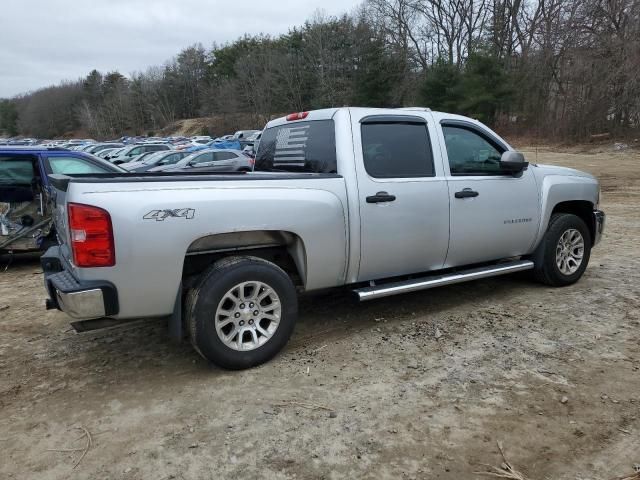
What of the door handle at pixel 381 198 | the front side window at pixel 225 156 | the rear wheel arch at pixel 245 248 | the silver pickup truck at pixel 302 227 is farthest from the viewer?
the front side window at pixel 225 156

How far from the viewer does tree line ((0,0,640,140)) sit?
31.8 m

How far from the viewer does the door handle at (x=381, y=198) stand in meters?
4.13

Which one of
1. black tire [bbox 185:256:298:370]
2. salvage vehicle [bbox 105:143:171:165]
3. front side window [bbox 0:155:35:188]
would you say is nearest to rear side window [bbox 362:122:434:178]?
black tire [bbox 185:256:298:370]

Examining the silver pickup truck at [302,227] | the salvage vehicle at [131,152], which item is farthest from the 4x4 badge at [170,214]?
the salvage vehicle at [131,152]

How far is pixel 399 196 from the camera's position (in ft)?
14.0

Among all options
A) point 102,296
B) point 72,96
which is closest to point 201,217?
point 102,296

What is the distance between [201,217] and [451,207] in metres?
2.29

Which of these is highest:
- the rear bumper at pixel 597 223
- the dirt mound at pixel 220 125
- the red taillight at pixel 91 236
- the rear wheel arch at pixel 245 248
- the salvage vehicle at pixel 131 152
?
the dirt mound at pixel 220 125

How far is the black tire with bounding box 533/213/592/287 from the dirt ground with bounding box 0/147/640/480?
1.17ft

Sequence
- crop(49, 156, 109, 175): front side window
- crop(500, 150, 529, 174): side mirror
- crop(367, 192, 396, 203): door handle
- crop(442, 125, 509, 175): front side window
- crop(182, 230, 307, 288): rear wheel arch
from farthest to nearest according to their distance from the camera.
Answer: crop(49, 156, 109, 175): front side window → crop(500, 150, 529, 174): side mirror → crop(442, 125, 509, 175): front side window → crop(367, 192, 396, 203): door handle → crop(182, 230, 307, 288): rear wheel arch

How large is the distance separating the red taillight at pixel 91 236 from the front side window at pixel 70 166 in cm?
470

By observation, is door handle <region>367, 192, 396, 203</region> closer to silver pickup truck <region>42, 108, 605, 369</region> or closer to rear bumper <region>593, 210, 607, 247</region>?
silver pickup truck <region>42, 108, 605, 369</region>

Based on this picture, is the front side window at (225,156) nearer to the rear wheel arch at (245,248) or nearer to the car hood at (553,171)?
the car hood at (553,171)

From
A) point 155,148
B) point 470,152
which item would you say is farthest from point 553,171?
point 155,148
